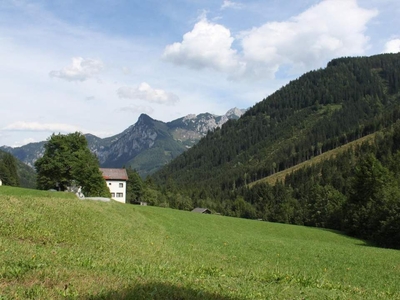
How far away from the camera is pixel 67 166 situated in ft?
231

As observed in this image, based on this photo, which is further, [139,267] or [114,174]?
[114,174]

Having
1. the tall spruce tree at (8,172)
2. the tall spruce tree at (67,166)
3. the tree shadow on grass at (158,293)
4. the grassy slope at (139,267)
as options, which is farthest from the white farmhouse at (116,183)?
the tree shadow on grass at (158,293)

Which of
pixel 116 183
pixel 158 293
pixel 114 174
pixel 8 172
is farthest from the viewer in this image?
pixel 8 172

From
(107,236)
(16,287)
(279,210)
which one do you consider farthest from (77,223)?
(279,210)

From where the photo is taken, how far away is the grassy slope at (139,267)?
8859mm

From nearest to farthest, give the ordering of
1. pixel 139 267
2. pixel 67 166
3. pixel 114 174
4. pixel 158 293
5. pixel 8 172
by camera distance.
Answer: pixel 158 293, pixel 139 267, pixel 67 166, pixel 114 174, pixel 8 172

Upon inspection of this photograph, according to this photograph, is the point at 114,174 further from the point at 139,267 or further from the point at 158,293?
the point at 158,293

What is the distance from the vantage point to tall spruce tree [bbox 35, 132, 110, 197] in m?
69.8

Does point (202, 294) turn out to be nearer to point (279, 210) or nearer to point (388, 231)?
point (388, 231)

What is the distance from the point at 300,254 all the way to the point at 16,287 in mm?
26655

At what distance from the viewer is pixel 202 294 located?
9.02 metres

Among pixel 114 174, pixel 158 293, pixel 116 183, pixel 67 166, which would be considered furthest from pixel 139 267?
pixel 114 174

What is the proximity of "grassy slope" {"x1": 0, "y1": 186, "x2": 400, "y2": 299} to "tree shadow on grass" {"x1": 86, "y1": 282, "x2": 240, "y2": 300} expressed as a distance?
0.08 feet

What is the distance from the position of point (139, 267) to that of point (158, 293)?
3.65m
